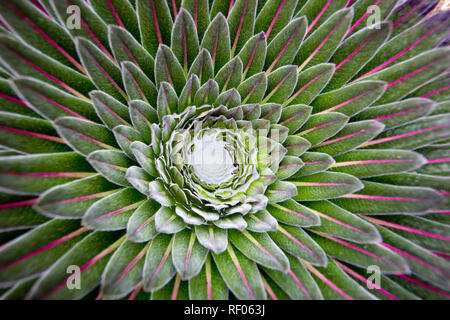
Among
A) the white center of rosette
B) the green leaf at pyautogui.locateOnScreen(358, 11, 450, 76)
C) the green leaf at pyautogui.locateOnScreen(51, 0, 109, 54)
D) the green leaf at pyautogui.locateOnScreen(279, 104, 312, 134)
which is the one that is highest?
the green leaf at pyautogui.locateOnScreen(51, 0, 109, 54)

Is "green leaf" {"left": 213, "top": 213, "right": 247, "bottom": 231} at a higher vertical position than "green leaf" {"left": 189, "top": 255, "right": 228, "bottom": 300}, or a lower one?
higher

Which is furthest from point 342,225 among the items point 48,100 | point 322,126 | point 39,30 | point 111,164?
point 39,30

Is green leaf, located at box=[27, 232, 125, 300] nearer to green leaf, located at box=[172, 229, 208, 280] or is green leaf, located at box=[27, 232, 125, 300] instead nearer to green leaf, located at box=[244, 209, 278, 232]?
green leaf, located at box=[172, 229, 208, 280]

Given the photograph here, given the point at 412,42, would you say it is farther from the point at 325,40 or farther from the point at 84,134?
the point at 84,134

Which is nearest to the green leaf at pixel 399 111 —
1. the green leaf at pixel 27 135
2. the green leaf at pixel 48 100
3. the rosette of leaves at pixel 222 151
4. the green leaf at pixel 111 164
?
the rosette of leaves at pixel 222 151

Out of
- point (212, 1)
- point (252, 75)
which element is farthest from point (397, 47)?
point (212, 1)

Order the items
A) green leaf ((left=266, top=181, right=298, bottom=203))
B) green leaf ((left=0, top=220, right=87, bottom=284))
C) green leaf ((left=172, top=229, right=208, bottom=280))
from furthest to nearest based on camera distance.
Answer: green leaf ((left=266, top=181, right=298, bottom=203)), green leaf ((left=172, top=229, right=208, bottom=280)), green leaf ((left=0, top=220, right=87, bottom=284))

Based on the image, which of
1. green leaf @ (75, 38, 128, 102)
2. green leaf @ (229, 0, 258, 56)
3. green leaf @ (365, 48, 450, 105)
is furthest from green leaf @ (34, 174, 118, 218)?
green leaf @ (365, 48, 450, 105)

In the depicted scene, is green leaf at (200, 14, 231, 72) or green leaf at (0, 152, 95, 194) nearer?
green leaf at (0, 152, 95, 194)
